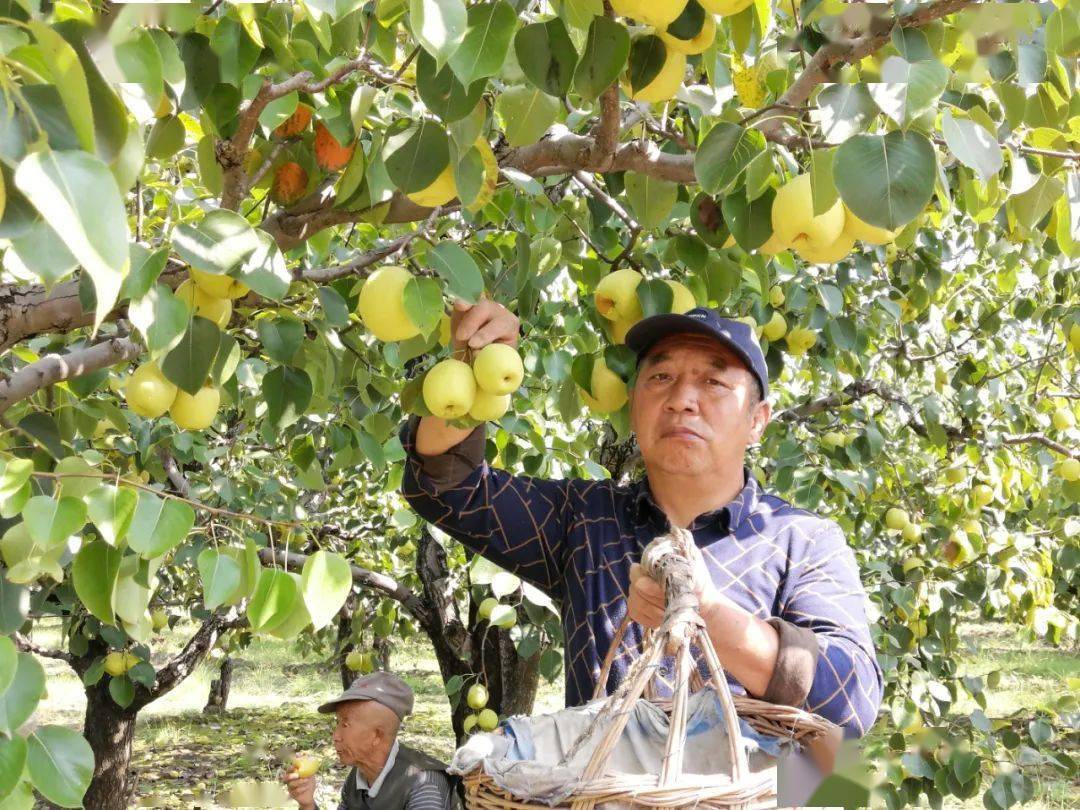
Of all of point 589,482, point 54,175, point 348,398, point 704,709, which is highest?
point 348,398

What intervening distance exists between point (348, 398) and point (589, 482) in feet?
2.31

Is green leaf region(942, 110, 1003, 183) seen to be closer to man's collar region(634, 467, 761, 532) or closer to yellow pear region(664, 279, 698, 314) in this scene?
yellow pear region(664, 279, 698, 314)

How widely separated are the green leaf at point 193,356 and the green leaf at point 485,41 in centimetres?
54

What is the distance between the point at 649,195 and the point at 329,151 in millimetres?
621

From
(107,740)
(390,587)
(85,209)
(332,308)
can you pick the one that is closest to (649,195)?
(332,308)

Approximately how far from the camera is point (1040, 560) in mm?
4266

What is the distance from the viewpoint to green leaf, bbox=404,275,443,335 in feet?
4.89

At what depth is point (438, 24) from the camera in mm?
951

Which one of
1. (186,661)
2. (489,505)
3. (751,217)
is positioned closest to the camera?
(751,217)

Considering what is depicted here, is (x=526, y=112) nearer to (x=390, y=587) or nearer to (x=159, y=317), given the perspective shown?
(x=159, y=317)

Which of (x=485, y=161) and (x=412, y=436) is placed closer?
(x=485, y=161)

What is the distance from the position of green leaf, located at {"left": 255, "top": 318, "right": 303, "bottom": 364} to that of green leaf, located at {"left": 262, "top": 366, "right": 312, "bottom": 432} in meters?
0.04

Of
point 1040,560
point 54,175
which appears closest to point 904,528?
point 1040,560

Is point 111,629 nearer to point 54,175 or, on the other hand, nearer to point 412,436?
point 412,436
